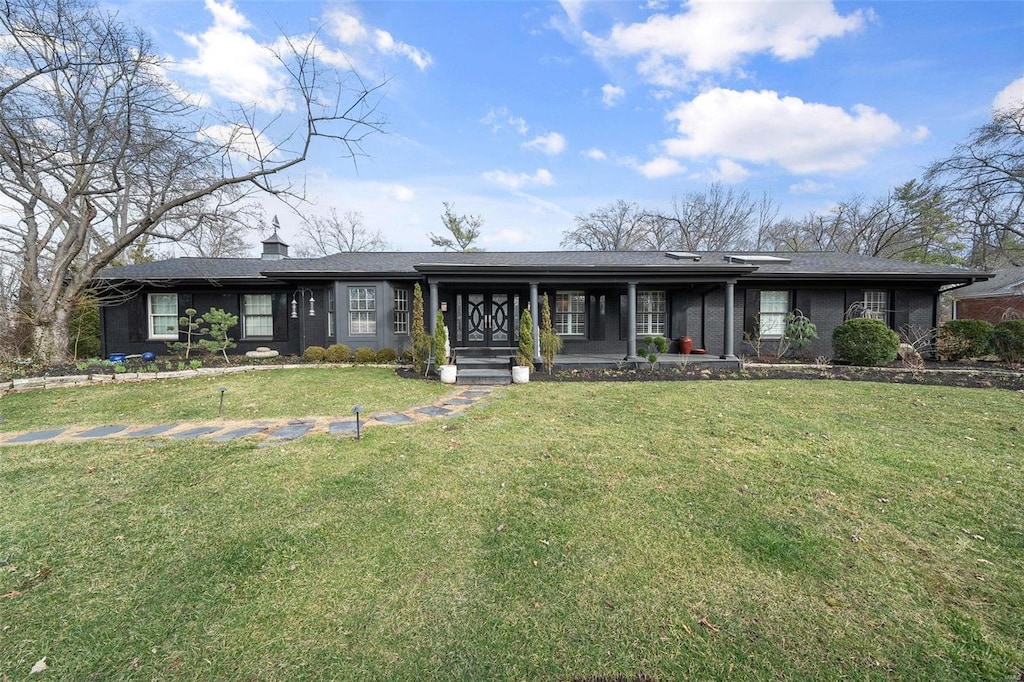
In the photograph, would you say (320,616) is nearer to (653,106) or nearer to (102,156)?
(102,156)

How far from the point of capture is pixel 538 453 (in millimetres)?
4434

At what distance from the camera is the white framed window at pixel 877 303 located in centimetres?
1230

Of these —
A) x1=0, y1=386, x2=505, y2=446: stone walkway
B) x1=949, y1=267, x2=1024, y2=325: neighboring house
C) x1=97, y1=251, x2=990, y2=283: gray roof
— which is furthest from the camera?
x1=949, y1=267, x2=1024, y2=325: neighboring house

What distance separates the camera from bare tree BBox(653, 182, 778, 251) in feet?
92.4

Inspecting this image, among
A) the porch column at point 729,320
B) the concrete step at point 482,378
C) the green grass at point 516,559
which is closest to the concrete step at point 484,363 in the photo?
the concrete step at point 482,378

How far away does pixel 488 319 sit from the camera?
1238cm

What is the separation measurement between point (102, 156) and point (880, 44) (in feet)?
67.5

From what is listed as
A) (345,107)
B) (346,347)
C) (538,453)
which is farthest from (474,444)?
(345,107)

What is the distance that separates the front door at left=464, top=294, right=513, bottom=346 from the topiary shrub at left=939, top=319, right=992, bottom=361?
41.1 ft

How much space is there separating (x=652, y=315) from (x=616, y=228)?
21222 mm

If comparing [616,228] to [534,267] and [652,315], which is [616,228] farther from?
[534,267]

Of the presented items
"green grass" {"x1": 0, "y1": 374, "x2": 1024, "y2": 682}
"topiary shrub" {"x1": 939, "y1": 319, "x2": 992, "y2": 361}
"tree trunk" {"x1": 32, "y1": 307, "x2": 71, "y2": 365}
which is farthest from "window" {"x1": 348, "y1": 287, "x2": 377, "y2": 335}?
"topiary shrub" {"x1": 939, "y1": 319, "x2": 992, "y2": 361}

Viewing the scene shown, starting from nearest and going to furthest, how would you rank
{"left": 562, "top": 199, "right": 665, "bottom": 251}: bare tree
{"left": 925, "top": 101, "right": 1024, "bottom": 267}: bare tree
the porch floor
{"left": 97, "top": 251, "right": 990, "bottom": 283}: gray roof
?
the porch floor
{"left": 97, "top": 251, "right": 990, "bottom": 283}: gray roof
{"left": 925, "top": 101, "right": 1024, "bottom": 267}: bare tree
{"left": 562, "top": 199, "right": 665, "bottom": 251}: bare tree

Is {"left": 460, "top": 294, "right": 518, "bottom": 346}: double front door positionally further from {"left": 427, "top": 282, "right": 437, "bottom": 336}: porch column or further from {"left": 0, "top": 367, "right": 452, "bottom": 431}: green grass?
{"left": 0, "top": 367, "right": 452, "bottom": 431}: green grass
